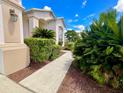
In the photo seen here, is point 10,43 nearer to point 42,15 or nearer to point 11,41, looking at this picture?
point 11,41

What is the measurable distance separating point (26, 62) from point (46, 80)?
253cm

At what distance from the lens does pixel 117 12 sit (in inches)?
172

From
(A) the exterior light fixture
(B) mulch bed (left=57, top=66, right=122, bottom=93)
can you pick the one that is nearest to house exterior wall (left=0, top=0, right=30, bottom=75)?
(A) the exterior light fixture

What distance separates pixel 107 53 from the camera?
4.23 meters

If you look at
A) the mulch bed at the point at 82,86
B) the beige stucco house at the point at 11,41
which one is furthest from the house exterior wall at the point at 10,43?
the mulch bed at the point at 82,86

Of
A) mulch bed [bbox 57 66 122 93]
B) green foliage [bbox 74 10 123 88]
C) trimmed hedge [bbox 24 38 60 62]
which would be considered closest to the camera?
green foliage [bbox 74 10 123 88]

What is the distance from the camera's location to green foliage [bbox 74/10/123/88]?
413 cm

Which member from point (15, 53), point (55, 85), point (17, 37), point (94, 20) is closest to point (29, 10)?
point (17, 37)

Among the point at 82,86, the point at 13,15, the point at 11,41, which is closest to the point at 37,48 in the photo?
the point at 11,41

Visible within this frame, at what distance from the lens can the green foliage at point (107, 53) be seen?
4.13 m

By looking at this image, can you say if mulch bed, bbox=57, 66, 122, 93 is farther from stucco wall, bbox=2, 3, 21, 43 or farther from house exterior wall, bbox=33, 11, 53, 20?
house exterior wall, bbox=33, 11, 53, 20

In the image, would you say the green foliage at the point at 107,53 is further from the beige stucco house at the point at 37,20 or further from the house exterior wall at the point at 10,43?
the beige stucco house at the point at 37,20

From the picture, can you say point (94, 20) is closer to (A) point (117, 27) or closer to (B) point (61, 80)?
(A) point (117, 27)

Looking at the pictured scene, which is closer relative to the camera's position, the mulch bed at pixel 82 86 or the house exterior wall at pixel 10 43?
the mulch bed at pixel 82 86
